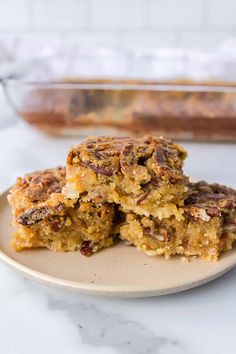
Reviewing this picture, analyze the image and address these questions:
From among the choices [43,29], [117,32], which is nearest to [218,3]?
[117,32]

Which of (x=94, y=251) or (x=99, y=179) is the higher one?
(x=99, y=179)

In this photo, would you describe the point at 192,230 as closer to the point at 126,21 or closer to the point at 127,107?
the point at 127,107

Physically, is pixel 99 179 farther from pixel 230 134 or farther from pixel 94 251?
pixel 230 134

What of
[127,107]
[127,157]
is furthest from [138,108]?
[127,157]

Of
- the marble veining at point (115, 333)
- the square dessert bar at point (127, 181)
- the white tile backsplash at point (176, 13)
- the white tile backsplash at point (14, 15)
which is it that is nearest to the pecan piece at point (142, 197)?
the square dessert bar at point (127, 181)

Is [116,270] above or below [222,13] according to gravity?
below

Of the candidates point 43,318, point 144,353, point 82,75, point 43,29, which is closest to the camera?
point 144,353

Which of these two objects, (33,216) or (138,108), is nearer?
(33,216)
